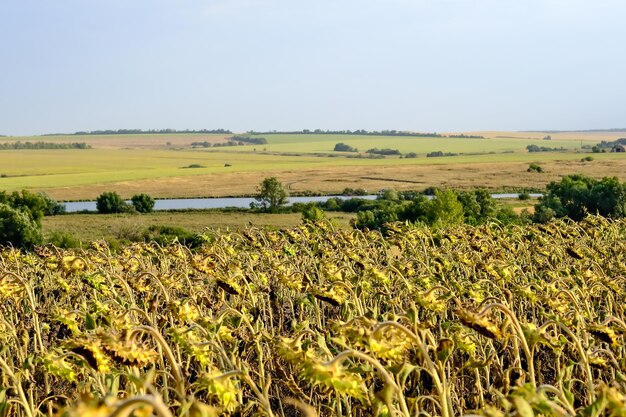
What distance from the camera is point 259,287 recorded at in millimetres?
10859

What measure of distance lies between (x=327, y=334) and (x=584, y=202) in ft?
135

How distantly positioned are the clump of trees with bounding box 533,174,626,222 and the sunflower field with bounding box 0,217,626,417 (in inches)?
1010

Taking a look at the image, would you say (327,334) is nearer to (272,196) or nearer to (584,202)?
(584,202)

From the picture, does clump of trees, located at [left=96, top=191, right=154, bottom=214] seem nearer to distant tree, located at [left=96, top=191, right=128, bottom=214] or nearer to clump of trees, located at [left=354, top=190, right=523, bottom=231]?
distant tree, located at [left=96, top=191, right=128, bottom=214]

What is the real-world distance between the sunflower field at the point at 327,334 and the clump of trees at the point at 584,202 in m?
25.7

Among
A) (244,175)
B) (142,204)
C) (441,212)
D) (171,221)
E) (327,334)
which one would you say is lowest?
(244,175)

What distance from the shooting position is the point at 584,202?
46094mm

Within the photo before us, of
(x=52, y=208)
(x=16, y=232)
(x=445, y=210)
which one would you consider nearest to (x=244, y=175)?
(x=52, y=208)

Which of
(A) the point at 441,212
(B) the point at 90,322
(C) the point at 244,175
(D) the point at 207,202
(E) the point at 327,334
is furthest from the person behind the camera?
(C) the point at 244,175

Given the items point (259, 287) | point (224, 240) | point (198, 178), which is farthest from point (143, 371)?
point (198, 178)

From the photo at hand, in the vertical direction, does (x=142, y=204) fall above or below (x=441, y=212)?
below

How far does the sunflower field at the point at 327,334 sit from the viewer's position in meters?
4.18

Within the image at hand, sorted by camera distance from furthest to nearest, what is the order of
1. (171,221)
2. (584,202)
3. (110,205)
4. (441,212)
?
(110,205) < (171,221) < (584,202) < (441,212)

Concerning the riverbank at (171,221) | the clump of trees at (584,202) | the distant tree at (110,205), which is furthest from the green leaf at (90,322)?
the distant tree at (110,205)
